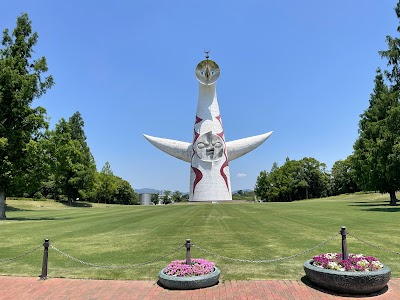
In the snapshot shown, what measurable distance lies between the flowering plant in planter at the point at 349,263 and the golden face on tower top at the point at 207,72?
46871 mm

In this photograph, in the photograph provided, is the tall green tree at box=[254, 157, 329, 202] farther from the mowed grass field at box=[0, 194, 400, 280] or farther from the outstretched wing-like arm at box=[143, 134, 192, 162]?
the mowed grass field at box=[0, 194, 400, 280]

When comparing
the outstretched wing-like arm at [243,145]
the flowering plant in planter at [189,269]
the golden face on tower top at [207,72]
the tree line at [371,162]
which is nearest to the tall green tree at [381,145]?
the tree line at [371,162]

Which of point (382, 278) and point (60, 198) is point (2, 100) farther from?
point (60, 198)

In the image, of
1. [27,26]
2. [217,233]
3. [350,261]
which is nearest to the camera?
[350,261]

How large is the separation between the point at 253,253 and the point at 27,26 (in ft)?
85.1

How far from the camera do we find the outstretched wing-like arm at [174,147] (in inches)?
2199

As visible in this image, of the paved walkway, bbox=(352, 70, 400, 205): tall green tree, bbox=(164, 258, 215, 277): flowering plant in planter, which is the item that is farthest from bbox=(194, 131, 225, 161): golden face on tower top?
the paved walkway

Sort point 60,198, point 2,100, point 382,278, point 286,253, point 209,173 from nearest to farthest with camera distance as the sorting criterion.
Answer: point 382,278 → point 286,253 → point 2,100 → point 209,173 → point 60,198

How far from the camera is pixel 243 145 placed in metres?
55.9

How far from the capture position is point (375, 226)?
16.3 m

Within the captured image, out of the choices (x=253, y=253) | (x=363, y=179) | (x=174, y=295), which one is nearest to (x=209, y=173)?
(x=363, y=179)

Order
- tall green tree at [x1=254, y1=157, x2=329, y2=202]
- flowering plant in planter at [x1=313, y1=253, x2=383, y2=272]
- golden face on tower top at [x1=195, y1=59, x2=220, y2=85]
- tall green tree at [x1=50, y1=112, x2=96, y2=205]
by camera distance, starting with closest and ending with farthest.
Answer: flowering plant in planter at [x1=313, y1=253, x2=383, y2=272]
golden face on tower top at [x1=195, y1=59, x2=220, y2=85]
tall green tree at [x1=50, y1=112, x2=96, y2=205]
tall green tree at [x1=254, y1=157, x2=329, y2=202]

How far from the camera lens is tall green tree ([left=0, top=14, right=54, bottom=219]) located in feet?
79.9

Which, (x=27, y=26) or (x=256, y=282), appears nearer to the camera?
(x=256, y=282)
